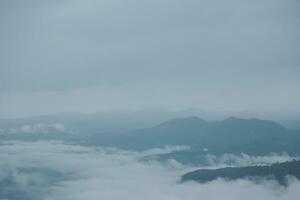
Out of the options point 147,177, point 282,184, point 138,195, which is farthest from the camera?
point 147,177

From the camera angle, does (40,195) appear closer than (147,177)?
Yes

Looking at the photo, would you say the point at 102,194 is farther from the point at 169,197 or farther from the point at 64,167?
the point at 64,167

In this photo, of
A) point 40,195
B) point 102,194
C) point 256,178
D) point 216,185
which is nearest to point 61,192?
point 40,195


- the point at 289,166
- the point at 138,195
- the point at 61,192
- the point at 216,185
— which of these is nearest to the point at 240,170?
the point at 216,185

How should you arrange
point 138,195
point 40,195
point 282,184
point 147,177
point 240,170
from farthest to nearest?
point 147,177 → point 40,195 → point 138,195 → point 240,170 → point 282,184

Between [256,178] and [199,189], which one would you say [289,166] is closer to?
[256,178]

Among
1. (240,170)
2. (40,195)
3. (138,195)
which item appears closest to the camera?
(240,170)
